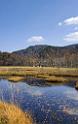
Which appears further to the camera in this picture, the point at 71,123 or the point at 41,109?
the point at 41,109

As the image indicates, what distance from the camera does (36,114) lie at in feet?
56.7

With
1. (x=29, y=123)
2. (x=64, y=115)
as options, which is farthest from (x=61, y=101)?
(x=29, y=123)

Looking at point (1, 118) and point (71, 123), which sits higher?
point (1, 118)

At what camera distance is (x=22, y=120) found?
46.5 ft

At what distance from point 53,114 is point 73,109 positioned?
238 centimetres

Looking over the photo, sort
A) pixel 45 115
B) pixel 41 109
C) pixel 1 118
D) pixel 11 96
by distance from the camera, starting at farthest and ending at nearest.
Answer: pixel 11 96
pixel 41 109
pixel 45 115
pixel 1 118

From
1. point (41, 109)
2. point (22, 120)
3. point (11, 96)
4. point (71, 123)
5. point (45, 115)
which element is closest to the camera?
point (22, 120)

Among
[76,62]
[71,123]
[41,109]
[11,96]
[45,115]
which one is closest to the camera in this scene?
[71,123]

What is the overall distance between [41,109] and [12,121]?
6211 millimetres

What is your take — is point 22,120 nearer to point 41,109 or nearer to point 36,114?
point 36,114

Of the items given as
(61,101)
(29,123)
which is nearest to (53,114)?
(29,123)

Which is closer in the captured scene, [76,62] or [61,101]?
[61,101]

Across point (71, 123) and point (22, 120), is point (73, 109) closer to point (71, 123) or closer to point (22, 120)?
point (71, 123)

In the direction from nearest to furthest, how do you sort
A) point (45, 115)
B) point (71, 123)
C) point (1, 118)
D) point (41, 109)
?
point (1, 118)
point (71, 123)
point (45, 115)
point (41, 109)
